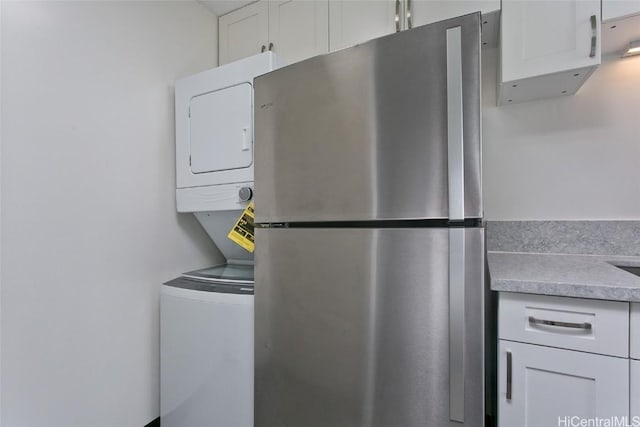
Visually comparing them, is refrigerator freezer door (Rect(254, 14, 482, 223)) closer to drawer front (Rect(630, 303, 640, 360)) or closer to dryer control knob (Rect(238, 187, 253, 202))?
dryer control knob (Rect(238, 187, 253, 202))

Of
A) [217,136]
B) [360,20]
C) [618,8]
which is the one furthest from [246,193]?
[618,8]

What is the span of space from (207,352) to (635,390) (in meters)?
1.43

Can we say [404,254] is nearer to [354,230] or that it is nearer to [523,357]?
[354,230]

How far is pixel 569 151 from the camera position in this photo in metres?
1.39

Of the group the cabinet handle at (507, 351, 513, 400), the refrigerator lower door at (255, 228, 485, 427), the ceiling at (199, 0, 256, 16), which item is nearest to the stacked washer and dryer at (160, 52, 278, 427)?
the refrigerator lower door at (255, 228, 485, 427)

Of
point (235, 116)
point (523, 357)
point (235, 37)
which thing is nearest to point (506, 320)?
point (523, 357)

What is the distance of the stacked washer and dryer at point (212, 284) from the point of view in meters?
1.25

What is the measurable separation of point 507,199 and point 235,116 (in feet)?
4.69

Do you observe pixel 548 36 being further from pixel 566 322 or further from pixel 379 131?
pixel 566 322

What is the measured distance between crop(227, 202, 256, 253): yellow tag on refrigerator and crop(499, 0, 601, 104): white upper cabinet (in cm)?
124

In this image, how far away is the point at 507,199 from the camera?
4.89 feet

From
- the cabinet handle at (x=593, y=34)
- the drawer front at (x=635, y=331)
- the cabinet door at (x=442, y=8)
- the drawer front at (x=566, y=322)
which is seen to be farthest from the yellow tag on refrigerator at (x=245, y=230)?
the cabinet handle at (x=593, y=34)

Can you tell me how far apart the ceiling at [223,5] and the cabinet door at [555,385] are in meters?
2.24

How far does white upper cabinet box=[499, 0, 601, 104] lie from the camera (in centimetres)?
104
